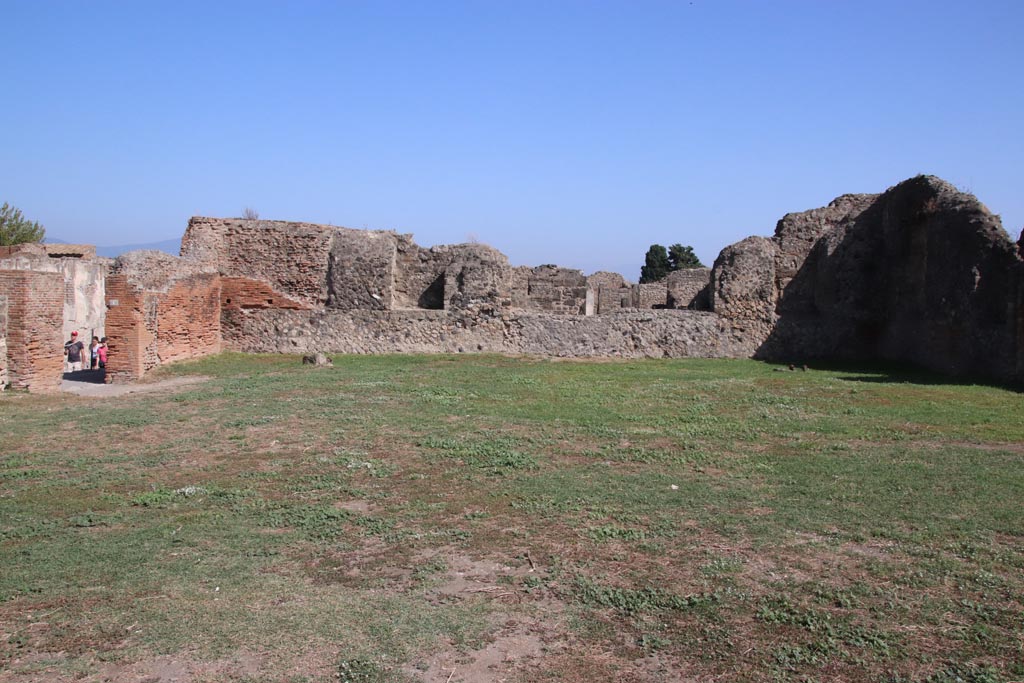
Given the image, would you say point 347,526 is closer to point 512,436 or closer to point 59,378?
point 512,436

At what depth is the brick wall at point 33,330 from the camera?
11.9 metres

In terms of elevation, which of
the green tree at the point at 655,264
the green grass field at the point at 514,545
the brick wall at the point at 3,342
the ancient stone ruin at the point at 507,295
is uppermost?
the green tree at the point at 655,264

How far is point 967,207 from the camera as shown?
45.6 ft

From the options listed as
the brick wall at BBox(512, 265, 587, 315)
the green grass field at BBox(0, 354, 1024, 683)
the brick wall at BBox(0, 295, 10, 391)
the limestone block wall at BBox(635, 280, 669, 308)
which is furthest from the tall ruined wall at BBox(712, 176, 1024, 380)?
the brick wall at BBox(0, 295, 10, 391)

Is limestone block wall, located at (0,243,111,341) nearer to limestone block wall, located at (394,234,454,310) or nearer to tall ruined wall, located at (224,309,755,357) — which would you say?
tall ruined wall, located at (224,309,755,357)

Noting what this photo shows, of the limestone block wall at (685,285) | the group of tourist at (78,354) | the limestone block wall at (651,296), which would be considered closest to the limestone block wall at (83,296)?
the group of tourist at (78,354)

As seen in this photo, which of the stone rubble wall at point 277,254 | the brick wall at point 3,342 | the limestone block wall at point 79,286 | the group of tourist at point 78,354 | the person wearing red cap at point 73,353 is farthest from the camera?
the limestone block wall at point 79,286

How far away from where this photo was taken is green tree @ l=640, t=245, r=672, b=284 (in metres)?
50.8

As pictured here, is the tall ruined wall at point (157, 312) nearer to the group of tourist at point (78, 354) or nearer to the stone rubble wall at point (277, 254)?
the stone rubble wall at point (277, 254)

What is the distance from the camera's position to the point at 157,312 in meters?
14.6

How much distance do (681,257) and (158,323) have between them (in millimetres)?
40386

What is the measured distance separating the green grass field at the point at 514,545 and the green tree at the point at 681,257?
41189 mm

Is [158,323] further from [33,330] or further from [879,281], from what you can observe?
[879,281]

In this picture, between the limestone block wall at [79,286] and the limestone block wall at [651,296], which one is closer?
the limestone block wall at [79,286]
